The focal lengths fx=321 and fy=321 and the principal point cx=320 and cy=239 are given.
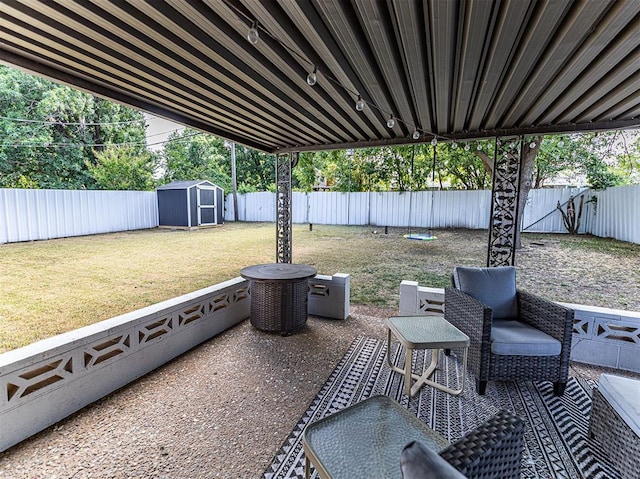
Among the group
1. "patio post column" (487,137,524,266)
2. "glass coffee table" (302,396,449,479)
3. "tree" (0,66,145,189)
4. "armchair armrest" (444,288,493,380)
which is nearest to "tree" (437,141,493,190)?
"patio post column" (487,137,524,266)

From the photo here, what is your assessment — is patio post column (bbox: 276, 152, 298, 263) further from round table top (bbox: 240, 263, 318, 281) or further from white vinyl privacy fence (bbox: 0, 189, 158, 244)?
white vinyl privacy fence (bbox: 0, 189, 158, 244)

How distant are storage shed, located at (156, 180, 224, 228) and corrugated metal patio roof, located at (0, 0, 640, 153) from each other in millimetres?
9951

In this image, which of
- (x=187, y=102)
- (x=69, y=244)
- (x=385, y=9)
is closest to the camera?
(x=385, y=9)

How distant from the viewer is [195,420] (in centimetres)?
203

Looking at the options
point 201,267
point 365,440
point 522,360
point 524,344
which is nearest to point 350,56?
point 365,440

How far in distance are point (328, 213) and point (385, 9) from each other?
512 inches

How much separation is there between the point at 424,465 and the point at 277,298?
8.45 ft

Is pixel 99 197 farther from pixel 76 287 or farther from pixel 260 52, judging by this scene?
pixel 260 52

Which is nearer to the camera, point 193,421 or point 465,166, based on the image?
point 193,421

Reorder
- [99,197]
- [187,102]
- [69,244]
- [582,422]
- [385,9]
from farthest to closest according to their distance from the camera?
[99,197], [69,244], [187,102], [582,422], [385,9]

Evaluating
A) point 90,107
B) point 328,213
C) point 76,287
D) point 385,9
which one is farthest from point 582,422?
point 90,107

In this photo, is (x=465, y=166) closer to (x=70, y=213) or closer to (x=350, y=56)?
(x=350, y=56)

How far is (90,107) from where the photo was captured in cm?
1451

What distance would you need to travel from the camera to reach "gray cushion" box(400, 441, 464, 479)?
0.69 metres
